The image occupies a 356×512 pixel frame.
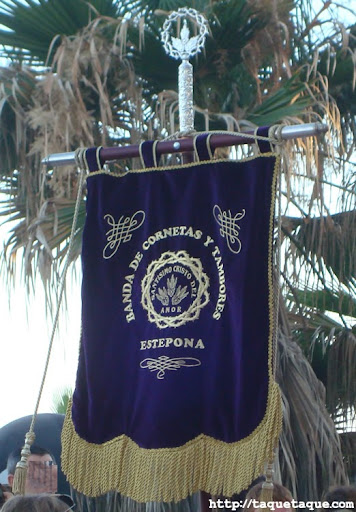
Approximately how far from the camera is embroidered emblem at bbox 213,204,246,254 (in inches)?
142

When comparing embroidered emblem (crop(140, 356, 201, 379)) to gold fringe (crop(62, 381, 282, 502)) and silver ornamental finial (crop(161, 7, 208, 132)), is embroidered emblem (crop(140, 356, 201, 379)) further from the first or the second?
silver ornamental finial (crop(161, 7, 208, 132))

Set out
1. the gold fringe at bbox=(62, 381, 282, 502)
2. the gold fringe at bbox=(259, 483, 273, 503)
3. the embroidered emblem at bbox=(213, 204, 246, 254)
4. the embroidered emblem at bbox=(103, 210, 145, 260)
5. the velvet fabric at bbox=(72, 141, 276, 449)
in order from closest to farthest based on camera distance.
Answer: the gold fringe at bbox=(259, 483, 273, 503) → the gold fringe at bbox=(62, 381, 282, 502) → the velvet fabric at bbox=(72, 141, 276, 449) → the embroidered emblem at bbox=(213, 204, 246, 254) → the embroidered emblem at bbox=(103, 210, 145, 260)

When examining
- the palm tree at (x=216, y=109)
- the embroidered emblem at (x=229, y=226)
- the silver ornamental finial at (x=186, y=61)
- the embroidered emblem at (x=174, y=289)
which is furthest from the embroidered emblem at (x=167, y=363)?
the palm tree at (x=216, y=109)

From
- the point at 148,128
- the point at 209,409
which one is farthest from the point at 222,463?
the point at 148,128

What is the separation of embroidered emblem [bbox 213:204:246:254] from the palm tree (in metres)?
2.23

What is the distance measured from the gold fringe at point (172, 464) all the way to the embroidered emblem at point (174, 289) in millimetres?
429

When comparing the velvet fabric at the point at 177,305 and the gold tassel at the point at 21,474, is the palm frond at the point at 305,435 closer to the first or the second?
the velvet fabric at the point at 177,305

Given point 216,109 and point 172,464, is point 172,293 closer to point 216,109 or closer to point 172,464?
point 172,464

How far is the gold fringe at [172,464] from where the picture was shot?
3355mm

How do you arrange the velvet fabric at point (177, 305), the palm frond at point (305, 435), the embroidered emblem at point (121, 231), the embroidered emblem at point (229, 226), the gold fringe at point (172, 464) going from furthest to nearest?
1. the palm frond at point (305, 435)
2. the embroidered emblem at point (121, 231)
3. the embroidered emblem at point (229, 226)
4. the velvet fabric at point (177, 305)
5. the gold fringe at point (172, 464)

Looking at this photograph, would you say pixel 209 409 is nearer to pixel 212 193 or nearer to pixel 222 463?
pixel 222 463

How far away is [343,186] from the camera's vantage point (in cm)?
693

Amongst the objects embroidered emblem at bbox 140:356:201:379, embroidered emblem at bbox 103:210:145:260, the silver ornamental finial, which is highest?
the silver ornamental finial

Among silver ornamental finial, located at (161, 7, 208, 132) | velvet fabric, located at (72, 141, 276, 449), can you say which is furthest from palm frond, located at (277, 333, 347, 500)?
silver ornamental finial, located at (161, 7, 208, 132)
